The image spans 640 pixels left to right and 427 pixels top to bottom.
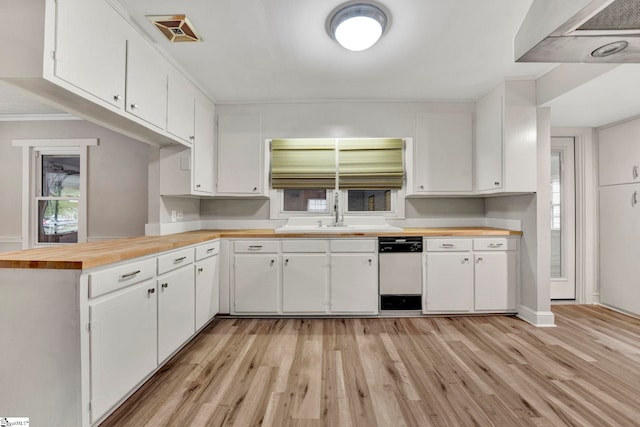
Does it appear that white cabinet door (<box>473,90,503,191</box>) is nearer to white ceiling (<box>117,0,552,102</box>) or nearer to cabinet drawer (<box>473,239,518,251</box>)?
white ceiling (<box>117,0,552,102</box>)

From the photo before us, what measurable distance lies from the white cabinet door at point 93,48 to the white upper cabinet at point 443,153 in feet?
9.45

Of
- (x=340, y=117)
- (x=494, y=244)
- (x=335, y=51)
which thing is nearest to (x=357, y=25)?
(x=335, y=51)

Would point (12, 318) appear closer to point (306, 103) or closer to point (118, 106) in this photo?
point (118, 106)

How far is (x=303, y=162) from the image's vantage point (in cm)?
352

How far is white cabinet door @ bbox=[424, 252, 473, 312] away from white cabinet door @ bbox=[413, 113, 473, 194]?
87 cm

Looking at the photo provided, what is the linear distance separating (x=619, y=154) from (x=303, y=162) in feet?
11.5

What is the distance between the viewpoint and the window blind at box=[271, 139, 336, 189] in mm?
3512

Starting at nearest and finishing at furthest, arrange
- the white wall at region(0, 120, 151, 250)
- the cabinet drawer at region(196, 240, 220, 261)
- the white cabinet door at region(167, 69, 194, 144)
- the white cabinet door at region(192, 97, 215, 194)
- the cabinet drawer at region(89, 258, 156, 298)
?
1. the cabinet drawer at region(89, 258, 156, 298)
2. the white cabinet door at region(167, 69, 194, 144)
3. the cabinet drawer at region(196, 240, 220, 261)
4. the white cabinet door at region(192, 97, 215, 194)
5. the white wall at region(0, 120, 151, 250)

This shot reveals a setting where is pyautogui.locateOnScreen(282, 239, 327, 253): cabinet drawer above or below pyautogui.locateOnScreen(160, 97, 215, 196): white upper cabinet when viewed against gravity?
below

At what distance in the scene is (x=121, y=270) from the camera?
1634 mm

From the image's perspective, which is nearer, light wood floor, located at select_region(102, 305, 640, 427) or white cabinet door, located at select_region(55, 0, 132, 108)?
white cabinet door, located at select_region(55, 0, 132, 108)

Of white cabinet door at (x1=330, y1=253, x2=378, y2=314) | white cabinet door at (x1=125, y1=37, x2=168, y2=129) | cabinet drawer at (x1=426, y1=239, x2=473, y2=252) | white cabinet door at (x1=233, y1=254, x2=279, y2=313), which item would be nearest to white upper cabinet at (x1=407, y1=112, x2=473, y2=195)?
cabinet drawer at (x1=426, y1=239, x2=473, y2=252)

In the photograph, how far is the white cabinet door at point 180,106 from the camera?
98.0 inches

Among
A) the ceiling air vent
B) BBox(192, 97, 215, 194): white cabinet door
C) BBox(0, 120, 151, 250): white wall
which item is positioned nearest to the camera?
the ceiling air vent
